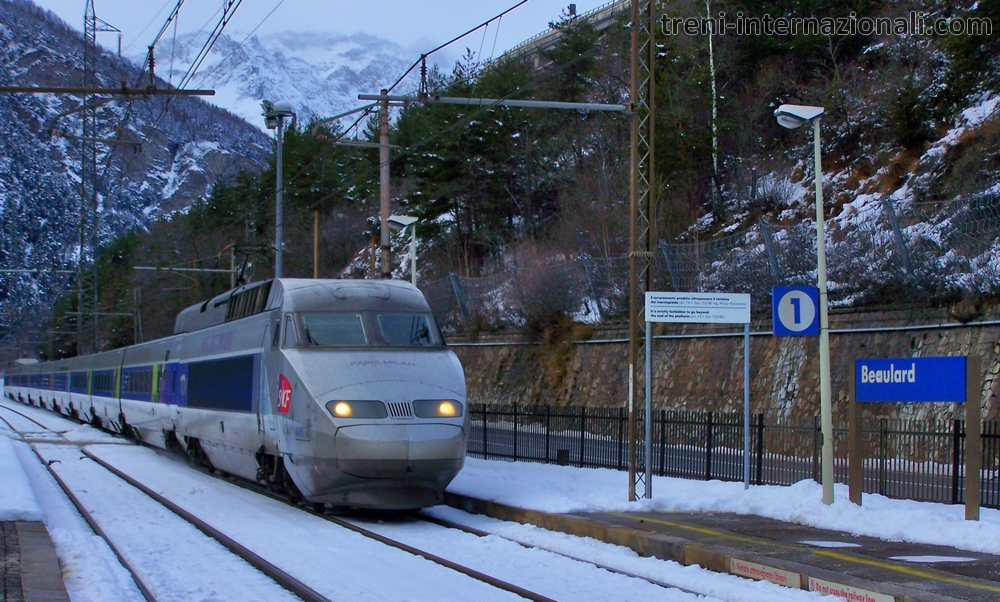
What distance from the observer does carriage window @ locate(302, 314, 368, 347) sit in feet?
48.3

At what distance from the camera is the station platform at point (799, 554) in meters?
8.52

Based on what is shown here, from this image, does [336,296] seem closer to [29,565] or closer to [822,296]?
[29,565]

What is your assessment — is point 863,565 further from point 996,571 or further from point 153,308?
point 153,308

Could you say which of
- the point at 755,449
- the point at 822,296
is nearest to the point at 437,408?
the point at 822,296

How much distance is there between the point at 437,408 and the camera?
543 inches

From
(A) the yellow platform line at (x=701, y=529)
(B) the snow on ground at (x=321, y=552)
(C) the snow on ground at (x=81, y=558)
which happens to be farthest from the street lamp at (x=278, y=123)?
(A) the yellow platform line at (x=701, y=529)

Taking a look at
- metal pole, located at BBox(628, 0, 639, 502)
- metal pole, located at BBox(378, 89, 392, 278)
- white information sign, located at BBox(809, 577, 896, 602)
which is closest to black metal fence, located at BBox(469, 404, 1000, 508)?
metal pole, located at BBox(628, 0, 639, 502)

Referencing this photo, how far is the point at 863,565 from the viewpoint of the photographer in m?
9.59

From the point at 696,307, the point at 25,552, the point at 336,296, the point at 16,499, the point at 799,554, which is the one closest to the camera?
the point at 799,554

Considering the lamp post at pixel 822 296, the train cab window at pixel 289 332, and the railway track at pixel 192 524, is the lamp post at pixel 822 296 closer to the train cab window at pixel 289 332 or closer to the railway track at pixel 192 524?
the railway track at pixel 192 524

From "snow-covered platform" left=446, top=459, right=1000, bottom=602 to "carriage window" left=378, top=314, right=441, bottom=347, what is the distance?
2527 mm

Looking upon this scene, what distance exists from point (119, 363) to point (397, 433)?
2273 centimetres

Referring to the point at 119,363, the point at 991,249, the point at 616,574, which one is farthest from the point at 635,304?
the point at 119,363

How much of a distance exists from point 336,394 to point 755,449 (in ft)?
24.3
